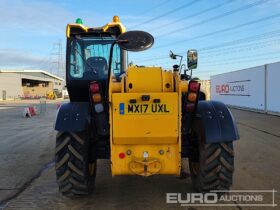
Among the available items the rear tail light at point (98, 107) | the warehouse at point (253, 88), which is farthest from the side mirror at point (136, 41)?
the warehouse at point (253, 88)

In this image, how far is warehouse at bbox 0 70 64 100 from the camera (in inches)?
3206

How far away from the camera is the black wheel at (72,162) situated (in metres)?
5.46

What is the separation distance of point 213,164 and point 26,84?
104050 mm

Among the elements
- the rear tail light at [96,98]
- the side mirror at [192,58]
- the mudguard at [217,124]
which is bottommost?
the mudguard at [217,124]

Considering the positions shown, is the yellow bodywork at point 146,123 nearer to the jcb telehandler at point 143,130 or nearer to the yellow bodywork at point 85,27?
the jcb telehandler at point 143,130

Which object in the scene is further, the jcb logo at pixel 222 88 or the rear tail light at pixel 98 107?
the jcb logo at pixel 222 88

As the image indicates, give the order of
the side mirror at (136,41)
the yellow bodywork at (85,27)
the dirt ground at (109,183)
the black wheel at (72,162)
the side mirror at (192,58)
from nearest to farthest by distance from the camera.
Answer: the side mirror at (136,41), the black wheel at (72,162), the dirt ground at (109,183), the side mirror at (192,58), the yellow bodywork at (85,27)

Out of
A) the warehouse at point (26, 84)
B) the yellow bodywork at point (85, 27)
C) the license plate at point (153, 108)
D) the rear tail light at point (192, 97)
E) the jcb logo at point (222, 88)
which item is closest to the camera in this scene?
the license plate at point (153, 108)

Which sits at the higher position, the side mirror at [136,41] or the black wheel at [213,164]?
the side mirror at [136,41]

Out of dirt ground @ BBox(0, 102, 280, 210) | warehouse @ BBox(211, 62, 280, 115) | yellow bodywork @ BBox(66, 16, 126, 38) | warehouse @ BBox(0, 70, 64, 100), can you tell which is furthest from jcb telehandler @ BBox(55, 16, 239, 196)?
warehouse @ BBox(0, 70, 64, 100)

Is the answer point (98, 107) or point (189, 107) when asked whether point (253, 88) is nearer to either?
point (189, 107)

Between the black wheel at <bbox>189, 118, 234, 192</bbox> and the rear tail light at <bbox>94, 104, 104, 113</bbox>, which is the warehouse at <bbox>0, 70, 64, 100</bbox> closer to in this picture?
the rear tail light at <bbox>94, 104, 104, 113</bbox>

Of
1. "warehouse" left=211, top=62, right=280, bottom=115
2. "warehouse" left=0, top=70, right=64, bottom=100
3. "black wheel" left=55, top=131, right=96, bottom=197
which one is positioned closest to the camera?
"black wheel" left=55, top=131, right=96, bottom=197

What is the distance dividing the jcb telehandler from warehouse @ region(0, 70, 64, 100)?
77.4m
